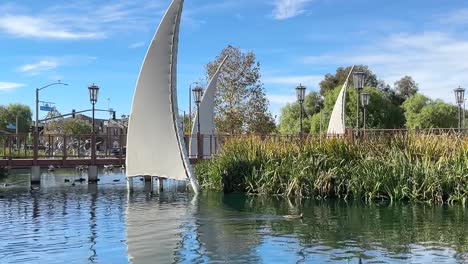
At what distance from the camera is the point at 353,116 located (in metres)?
51.5

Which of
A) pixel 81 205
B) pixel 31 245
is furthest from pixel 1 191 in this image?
pixel 31 245

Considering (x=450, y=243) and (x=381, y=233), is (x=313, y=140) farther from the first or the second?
(x=450, y=243)

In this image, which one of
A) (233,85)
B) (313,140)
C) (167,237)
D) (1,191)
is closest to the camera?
(167,237)

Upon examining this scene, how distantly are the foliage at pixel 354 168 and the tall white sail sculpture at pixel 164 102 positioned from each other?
1.77 metres

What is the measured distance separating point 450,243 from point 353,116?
135 feet

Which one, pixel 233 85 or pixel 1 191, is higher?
pixel 233 85

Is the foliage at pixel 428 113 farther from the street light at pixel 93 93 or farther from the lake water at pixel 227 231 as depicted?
the lake water at pixel 227 231

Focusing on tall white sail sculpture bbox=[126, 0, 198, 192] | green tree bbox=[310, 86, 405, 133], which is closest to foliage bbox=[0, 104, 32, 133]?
green tree bbox=[310, 86, 405, 133]

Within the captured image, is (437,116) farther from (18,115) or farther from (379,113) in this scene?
(18,115)

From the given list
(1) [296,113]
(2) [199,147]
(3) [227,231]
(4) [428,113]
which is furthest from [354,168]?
(1) [296,113]

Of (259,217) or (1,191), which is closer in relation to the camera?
(259,217)

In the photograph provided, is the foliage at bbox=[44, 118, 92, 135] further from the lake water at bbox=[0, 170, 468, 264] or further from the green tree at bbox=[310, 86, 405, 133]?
the lake water at bbox=[0, 170, 468, 264]

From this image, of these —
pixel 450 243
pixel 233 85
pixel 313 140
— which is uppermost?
pixel 233 85

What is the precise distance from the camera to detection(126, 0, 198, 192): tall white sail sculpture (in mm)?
21391
